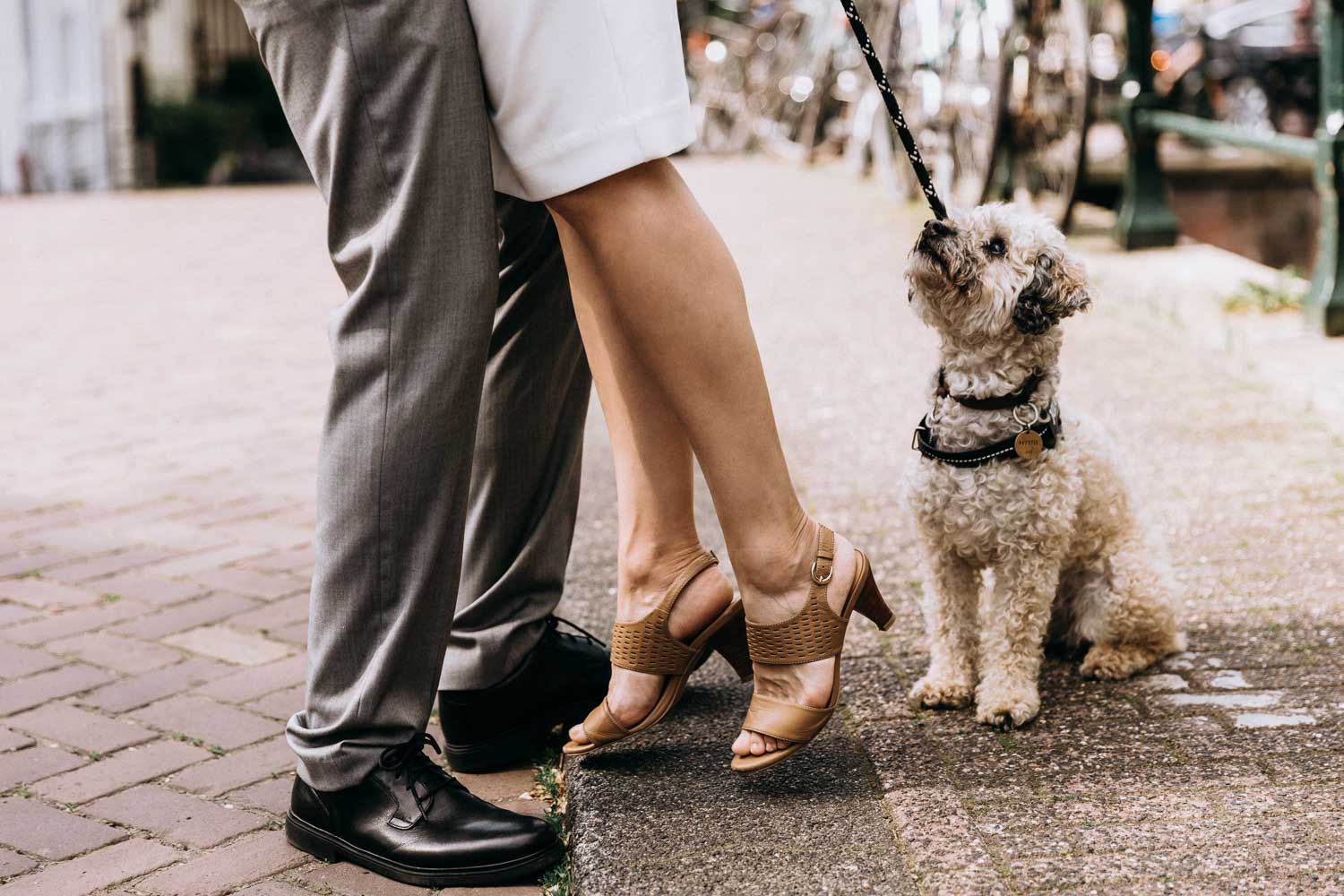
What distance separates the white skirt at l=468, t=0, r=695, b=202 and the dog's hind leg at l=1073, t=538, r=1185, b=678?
1.23m

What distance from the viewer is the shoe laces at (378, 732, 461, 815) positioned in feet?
6.91

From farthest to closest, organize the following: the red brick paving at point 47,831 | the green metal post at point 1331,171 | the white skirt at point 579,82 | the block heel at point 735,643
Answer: the green metal post at point 1331,171 < the block heel at point 735,643 < the red brick paving at point 47,831 < the white skirt at point 579,82

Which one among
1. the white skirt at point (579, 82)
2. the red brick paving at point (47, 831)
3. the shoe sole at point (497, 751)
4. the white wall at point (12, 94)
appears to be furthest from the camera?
the white wall at point (12, 94)

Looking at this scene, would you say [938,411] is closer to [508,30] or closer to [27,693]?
[508,30]

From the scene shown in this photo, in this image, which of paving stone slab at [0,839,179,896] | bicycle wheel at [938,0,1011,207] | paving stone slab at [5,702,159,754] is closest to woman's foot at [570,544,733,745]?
paving stone slab at [0,839,179,896]

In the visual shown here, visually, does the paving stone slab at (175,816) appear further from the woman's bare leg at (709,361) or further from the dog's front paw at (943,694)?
the dog's front paw at (943,694)

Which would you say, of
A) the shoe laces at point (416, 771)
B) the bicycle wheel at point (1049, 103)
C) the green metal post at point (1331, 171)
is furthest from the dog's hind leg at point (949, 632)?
the bicycle wheel at point (1049, 103)

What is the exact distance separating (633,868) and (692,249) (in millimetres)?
867

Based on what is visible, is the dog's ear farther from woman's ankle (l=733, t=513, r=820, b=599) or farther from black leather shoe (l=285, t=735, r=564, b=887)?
black leather shoe (l=285, t=735, r=564, b=887)

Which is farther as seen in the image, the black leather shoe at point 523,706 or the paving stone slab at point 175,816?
the black leather shoe at point 523,706

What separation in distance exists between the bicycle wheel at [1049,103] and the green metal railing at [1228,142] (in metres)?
0.28

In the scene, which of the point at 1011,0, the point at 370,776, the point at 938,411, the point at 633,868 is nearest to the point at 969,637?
the point at 938,411

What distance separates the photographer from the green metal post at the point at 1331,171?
192 inches

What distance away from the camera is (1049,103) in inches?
271
